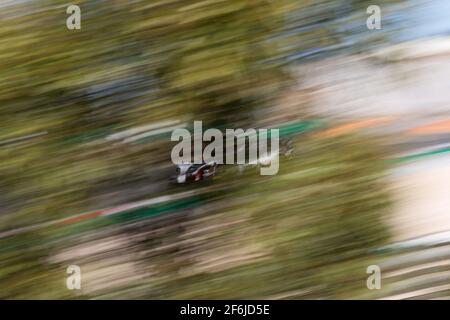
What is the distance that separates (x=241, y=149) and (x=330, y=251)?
1.94 feet

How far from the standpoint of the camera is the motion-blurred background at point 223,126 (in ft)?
6.34

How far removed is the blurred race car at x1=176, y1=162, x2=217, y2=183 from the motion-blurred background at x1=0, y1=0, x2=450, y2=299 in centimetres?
4

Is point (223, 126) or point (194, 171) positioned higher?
point (223, 126)

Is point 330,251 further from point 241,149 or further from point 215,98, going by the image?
point 215,98

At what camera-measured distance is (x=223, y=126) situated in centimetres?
195

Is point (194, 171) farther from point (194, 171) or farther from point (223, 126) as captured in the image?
point (223, 126)

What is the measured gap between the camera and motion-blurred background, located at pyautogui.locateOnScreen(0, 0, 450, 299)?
1.93 metres

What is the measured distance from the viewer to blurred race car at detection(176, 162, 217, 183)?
1952 mm

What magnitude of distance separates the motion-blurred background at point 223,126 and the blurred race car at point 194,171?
45 millimetres

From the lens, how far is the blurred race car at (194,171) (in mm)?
1952

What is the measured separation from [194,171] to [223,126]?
233mm

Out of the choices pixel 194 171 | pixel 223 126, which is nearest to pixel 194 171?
pixel 194 171
